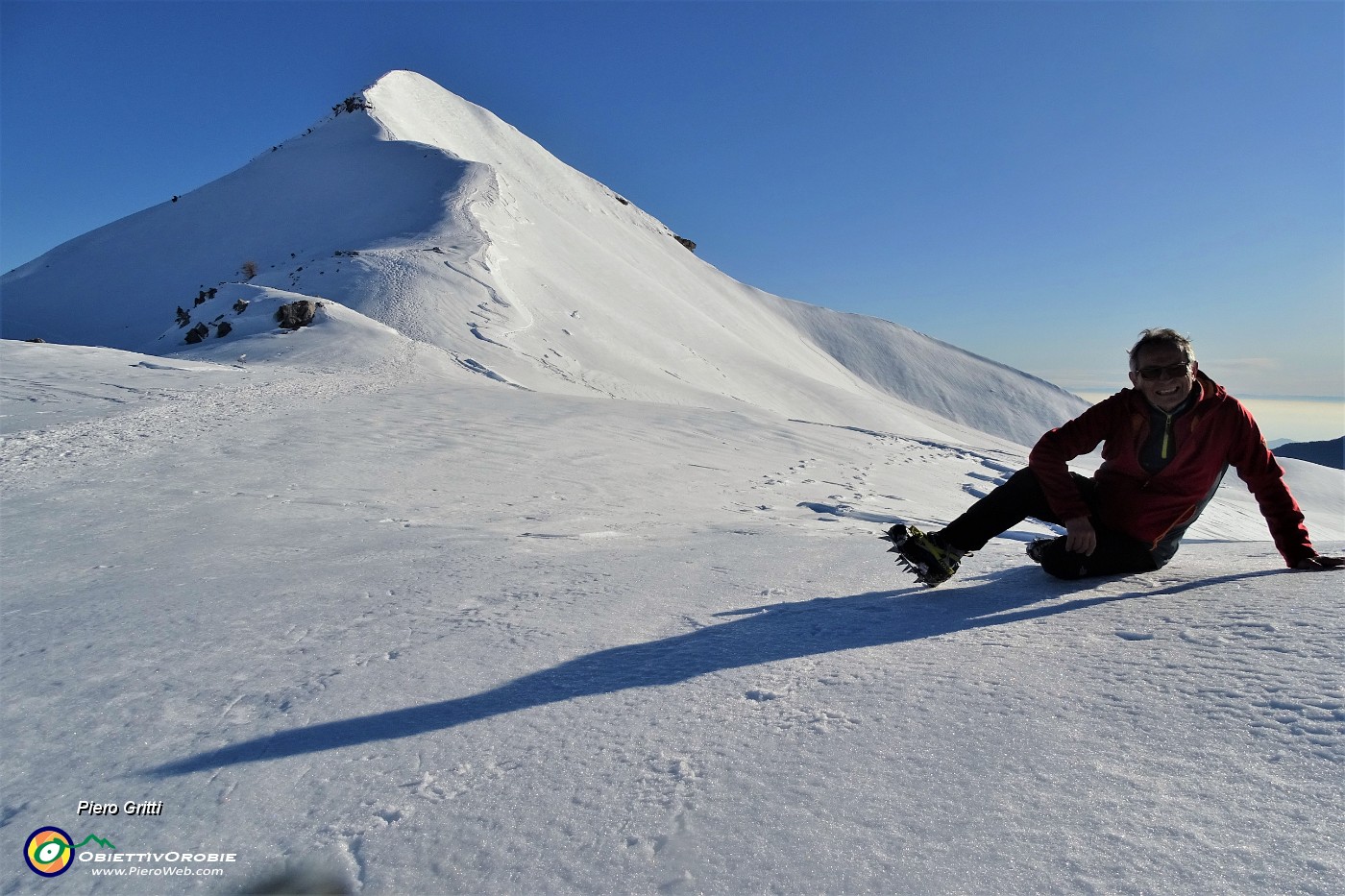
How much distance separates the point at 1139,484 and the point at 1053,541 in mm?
341

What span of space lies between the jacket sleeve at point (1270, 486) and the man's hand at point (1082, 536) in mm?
522

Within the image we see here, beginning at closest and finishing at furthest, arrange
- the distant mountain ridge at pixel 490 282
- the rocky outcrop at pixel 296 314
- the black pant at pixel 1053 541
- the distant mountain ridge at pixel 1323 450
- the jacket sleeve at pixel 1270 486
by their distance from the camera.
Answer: the jacket sleeve at pixel 1270 486 < the black pant at pixel 1053 541 < the rocky outcrop at pixel 296 314 < the distant mountain ridge at pixel 490 282 < the distant mountain ridge at pixel 1323 450

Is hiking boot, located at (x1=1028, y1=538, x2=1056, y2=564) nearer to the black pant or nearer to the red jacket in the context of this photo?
the black pant

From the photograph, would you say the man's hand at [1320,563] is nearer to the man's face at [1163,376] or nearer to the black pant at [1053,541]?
the black pant at [1053,541]

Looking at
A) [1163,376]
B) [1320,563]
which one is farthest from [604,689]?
[1320,563]

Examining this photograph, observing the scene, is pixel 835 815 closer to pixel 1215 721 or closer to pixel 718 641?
pixel 1215 721

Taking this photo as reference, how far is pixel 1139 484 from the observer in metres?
2.46

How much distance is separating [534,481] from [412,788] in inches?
146

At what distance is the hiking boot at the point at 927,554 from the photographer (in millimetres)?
2521

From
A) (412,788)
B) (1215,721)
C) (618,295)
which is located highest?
(618,295)

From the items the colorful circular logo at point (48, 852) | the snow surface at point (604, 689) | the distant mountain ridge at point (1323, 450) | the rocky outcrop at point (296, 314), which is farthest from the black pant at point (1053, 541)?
the distant mountain ridge at point (1323, 450)

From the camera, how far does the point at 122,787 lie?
136 centimetres

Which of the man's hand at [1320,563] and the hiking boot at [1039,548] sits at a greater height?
the man's hand at [1320,563]

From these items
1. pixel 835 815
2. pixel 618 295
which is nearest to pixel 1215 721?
pixel 835 815
